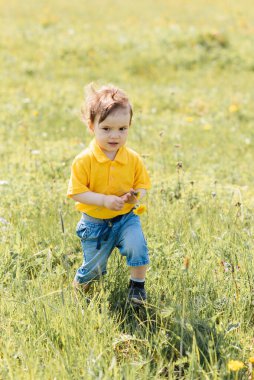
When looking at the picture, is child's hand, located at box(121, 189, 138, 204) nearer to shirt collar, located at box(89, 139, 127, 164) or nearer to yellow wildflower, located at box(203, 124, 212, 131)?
shirt collar, located at box(89, 139, 127, 164)

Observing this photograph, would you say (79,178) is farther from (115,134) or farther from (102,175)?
(115,134)

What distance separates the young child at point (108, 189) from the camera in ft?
10.1

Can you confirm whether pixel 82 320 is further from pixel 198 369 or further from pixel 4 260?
pixel 4 260

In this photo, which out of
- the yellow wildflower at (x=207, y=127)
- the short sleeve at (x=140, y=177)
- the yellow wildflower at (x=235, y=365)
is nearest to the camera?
the yellow wildflower at (x=235, y=365)

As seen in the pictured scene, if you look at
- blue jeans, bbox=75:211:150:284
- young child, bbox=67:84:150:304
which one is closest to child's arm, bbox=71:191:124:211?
young child, bbox=67:84:150:304

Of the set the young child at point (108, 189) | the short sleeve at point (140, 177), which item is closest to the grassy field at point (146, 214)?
the young child at point (108, 189)

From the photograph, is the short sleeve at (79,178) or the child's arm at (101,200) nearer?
the child's arm at (101,200)

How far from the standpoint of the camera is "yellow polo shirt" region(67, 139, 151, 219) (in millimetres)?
3148

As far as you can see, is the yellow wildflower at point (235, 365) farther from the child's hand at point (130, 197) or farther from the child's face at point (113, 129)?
the child's face at point (113, 129)

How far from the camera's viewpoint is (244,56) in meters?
10.2

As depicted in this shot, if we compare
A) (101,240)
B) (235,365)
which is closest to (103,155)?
(101,240)

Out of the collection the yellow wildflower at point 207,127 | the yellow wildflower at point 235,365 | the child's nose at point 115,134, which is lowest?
the yellow wildflower at point 235,365

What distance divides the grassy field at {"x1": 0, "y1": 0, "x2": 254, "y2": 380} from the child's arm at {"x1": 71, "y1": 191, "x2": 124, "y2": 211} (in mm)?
211

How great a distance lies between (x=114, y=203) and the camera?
2.96m
